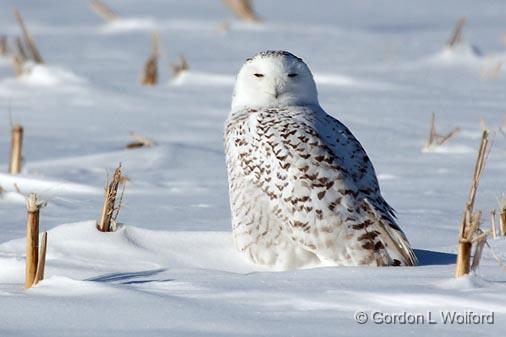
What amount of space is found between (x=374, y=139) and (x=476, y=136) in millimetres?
610

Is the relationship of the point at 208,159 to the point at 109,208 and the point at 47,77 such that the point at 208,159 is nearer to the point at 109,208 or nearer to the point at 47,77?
the point at 109,208

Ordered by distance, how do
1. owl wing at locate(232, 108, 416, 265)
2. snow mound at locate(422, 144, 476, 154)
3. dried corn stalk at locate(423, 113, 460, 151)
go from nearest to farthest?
owl wing at locate(232, 108, 416, 265), dried corn stalk at locate(423, 113, 460, 151), snow mound at locate(422, 144, 476, 154)

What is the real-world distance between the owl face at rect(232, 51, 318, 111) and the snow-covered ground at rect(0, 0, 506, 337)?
20.5 inches

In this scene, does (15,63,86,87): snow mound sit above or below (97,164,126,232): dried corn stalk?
above

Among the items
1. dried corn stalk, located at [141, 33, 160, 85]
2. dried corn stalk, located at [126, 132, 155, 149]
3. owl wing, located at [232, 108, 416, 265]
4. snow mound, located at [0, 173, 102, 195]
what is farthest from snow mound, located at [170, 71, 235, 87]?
owl wing, located at [232, 108, 416, 265]

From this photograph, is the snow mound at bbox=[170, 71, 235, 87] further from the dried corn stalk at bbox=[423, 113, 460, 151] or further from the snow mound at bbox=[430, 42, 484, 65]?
the dried corn stalk at bbox=[423, 113, 460, 151]

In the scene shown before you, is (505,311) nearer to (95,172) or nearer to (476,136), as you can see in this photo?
(95,172)

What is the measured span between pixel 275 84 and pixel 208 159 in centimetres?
194

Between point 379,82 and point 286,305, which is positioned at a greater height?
point 379,82

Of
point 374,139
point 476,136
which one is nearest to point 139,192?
point 374,139

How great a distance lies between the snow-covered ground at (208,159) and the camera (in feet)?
9.57

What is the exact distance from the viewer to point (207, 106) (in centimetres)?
829

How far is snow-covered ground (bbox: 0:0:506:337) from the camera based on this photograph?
2.92 meters

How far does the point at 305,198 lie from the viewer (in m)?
3.90
